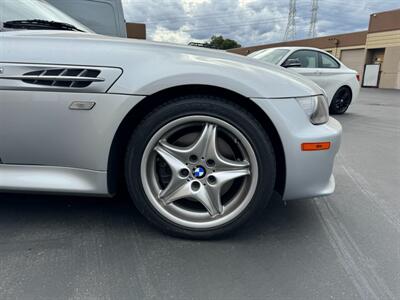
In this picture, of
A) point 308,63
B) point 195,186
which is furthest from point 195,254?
point 308,63

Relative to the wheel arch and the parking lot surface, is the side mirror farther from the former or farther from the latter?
the wheel arch

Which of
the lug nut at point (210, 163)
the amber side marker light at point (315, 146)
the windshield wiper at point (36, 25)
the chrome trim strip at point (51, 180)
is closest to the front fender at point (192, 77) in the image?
the amber side marker light at point (315, 146)

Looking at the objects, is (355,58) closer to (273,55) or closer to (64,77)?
(273,55)

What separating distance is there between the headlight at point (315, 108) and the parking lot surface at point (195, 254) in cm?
76

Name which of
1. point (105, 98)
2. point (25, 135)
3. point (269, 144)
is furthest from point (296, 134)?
point (25, 135)

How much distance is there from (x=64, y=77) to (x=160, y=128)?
0.60 metres

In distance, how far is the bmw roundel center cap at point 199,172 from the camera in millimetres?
1881

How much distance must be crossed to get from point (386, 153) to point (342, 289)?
3221mm

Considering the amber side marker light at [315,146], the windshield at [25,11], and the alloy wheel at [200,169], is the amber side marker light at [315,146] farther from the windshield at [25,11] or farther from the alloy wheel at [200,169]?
the windshield at [25,11]

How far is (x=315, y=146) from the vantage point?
5.99 feet

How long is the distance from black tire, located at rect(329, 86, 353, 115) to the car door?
2.23ft

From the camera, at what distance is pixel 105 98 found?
1.74 meters

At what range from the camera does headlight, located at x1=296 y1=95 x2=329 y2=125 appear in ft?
6.13

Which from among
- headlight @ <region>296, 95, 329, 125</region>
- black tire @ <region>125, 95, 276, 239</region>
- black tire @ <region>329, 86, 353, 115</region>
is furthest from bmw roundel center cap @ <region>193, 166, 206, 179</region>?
black tire @ <region>329, 86, 353, 115</region>
